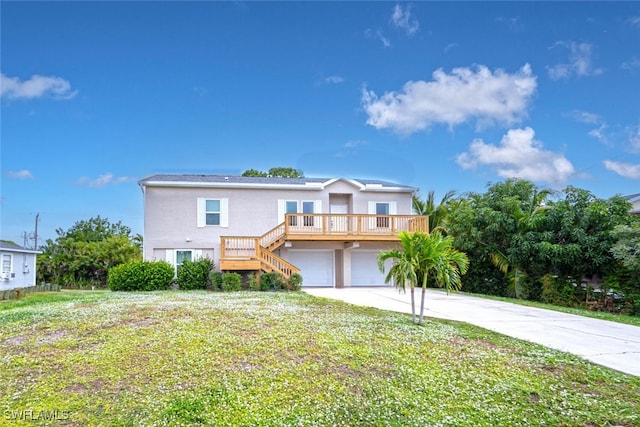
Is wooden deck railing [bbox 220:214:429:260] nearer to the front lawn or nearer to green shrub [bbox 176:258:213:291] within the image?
green shrub [bbox 176:258:213:291]

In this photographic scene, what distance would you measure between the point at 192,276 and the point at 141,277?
2108 millimetres

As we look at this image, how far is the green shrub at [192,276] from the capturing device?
18406 mm

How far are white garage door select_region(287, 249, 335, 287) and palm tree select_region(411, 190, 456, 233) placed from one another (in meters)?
6.66

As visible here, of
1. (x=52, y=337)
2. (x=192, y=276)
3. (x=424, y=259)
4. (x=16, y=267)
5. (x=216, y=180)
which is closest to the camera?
(x=52, y=337)

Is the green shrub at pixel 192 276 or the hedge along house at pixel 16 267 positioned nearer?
the green shrub at pixel 192 276

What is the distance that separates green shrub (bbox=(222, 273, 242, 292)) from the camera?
1747 centimetres

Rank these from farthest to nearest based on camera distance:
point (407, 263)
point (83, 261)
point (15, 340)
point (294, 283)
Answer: point (83, 261)
point (294, 283)
point (407, 263)
point (15, 340)

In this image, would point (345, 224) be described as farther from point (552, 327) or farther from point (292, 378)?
Answer: point (292, 378)

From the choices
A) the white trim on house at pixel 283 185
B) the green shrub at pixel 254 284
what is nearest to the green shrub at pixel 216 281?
the green shrub at pixel 254 284

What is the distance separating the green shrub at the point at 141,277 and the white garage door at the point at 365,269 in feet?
29.3

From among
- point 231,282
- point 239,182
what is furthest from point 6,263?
point 231,282

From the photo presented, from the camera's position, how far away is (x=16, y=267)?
25.2 metres

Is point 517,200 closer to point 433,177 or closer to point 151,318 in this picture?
point 433,177

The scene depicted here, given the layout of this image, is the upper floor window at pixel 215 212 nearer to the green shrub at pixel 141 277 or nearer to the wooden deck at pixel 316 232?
the wooden deck at pixel 316 232
